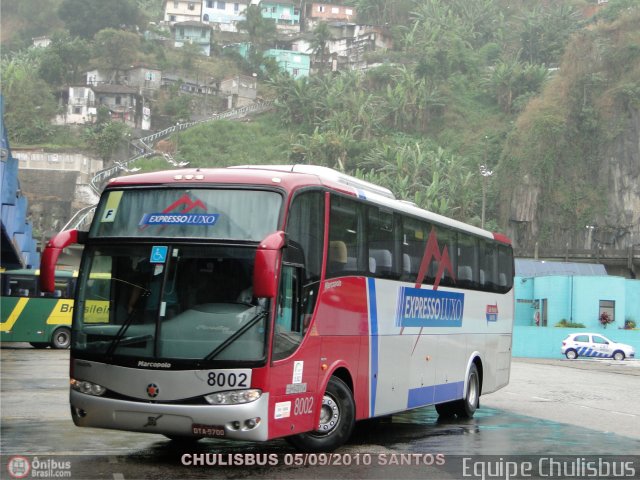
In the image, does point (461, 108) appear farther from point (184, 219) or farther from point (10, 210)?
point (184, 219)

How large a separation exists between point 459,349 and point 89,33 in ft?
497

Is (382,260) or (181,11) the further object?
(181,11)

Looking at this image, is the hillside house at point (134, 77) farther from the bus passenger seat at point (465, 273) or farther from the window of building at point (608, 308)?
the bus passenger seat at point (465, 273)

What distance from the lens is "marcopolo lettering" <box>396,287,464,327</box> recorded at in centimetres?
1256

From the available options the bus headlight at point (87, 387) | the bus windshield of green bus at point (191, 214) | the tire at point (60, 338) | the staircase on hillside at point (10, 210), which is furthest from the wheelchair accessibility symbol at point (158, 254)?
the tire at point (60, 338)

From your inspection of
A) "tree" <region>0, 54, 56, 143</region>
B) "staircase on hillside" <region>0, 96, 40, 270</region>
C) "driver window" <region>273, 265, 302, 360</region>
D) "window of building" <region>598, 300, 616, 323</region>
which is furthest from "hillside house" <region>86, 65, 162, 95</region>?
"driver window" <region>273, 265, 302, 360</region>

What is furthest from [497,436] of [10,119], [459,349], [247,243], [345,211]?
[10,119]

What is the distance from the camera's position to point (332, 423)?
34.6 ft

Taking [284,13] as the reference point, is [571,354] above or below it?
below

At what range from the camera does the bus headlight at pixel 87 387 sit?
9.46 meters

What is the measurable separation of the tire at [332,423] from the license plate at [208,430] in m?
1.35

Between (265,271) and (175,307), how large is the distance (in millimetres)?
1229

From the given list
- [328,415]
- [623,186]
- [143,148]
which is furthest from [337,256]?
[143,148]

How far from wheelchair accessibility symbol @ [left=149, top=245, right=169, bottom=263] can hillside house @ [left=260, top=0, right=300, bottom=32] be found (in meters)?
165
